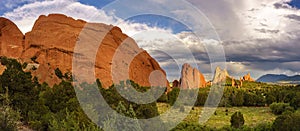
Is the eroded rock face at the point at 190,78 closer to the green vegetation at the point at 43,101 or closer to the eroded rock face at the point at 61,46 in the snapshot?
the eroded rock face at the point at 61,46

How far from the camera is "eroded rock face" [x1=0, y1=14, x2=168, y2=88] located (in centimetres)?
8106

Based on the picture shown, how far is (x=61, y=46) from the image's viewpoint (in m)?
83.0

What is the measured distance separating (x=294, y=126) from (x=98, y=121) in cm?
2100

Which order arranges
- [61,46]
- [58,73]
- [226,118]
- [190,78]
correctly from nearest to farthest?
1. [226,118]
2. [58,73]
3. [61,46]
4. [190,78]

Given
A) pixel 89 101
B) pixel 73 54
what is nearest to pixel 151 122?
pixel 89 101

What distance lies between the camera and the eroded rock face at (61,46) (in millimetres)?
81062

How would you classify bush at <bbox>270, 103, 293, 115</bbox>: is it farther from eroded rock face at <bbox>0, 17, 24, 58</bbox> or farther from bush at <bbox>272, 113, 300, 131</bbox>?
eroded rock face at <bbox>0, 17, 24, 58</bbox>

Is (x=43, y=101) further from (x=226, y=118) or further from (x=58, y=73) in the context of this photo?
(x=58, y=73)

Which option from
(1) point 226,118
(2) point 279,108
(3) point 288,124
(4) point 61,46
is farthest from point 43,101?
(4) point 61,46

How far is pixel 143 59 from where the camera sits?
316 feet

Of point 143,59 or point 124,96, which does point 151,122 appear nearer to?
point 124,96

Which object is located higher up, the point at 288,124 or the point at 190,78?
the point at 190,78

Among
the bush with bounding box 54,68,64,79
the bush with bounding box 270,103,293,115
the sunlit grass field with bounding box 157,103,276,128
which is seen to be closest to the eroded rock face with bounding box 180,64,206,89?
the bush with bounding box 54,68,64,79

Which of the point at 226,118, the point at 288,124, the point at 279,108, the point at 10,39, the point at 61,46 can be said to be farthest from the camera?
the point at 10,39
